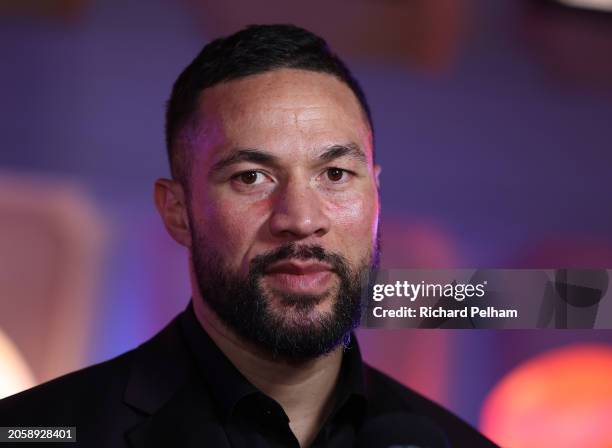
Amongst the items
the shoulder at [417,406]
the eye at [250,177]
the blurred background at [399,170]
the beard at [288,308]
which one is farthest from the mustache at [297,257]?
the blurred background at [399,170]

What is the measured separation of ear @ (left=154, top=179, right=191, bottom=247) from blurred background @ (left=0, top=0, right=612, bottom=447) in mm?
252

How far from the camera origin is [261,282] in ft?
6.73

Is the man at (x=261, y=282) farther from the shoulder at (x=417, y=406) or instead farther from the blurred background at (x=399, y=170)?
the blurred background at (x=399, y=170)

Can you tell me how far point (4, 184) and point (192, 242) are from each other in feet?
2.09

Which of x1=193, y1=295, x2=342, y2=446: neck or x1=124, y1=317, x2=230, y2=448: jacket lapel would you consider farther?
x1=193, y1=295, x2=342, y2=446: neck

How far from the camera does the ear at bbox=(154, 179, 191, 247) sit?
2264mm

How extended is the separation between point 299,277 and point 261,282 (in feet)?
0.30

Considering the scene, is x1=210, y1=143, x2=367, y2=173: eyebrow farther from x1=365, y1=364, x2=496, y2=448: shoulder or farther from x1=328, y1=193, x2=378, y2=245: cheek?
x1=365, y1=364, x2=496, y2=448: shoulder

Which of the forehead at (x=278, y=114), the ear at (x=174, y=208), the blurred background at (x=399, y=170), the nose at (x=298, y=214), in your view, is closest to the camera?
the nose at (x=298, y=214)

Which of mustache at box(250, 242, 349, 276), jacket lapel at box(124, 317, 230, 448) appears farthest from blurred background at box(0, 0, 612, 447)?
mustache at box(250, 242, 349, 276)

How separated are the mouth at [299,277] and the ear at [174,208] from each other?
1.03 ft

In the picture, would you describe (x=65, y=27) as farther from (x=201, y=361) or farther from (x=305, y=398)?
(x=305, y=398)

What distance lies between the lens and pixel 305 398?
2152mm

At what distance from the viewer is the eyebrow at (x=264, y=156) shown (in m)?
2.06
